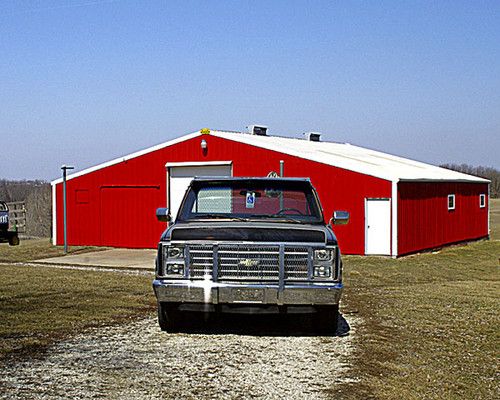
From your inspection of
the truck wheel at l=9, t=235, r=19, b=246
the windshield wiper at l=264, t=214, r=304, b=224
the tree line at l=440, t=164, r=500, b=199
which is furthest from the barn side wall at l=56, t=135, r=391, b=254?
the tree line at l=440, t=164, r=500, b=199

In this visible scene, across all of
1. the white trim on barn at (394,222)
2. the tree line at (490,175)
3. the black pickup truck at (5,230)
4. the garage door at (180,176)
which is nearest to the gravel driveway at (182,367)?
the white trim on barn at (394,222)

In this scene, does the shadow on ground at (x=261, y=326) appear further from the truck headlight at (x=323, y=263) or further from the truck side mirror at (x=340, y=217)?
the truck side mirror at (x=340, y=217)

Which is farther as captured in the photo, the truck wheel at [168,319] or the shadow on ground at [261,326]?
the shadow on ground at [261,326]

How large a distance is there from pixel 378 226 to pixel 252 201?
47.3ft

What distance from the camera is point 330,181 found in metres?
24.2

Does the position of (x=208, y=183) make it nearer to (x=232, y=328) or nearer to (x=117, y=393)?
(x=232, y=328)

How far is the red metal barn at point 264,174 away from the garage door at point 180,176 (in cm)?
4

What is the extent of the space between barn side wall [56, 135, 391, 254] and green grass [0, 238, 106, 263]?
40.2 inches

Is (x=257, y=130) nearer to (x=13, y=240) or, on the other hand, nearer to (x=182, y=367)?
(x=13, y=240)

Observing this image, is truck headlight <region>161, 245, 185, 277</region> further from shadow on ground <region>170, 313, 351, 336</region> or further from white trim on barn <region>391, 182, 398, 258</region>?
white trim on barn <region>391, 182, 398, 258</region>

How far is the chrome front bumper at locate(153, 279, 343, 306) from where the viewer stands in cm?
821

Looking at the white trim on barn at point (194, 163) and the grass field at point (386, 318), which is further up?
the white trim on barn at point (194, 163)

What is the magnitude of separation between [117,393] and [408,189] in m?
18.9

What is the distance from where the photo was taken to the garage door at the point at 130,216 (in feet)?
88.3
